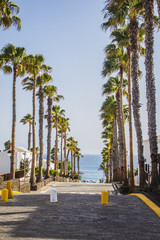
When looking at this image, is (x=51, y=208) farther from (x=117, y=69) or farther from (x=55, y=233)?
(x=117, y=69)

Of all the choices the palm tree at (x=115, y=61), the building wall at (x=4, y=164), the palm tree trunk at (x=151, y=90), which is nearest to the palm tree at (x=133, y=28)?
the palm tree trunk at (x=151, y=90)

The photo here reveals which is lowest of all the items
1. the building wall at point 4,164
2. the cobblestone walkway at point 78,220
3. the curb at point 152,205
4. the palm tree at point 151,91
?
the cobblestone walkway at point 78,220

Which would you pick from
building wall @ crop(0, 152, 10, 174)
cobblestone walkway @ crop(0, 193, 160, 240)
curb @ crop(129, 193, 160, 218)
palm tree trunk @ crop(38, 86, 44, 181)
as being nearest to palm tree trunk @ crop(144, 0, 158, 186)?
curb @ crop(129, 193, 160, 218)

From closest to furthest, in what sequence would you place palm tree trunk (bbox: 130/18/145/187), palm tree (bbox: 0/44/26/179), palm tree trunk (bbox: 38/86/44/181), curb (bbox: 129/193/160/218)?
curb (bbox: 129/193/160/218)
palm tree trunk (bbox: 130/18/145/187)
palm tree (bbox: 0/44/26/179)
palm tree trunk (bbox: 38/86/44/181)

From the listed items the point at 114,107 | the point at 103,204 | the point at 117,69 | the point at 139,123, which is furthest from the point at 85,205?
the point at 114,107

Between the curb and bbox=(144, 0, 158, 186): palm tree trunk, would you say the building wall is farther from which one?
the curb

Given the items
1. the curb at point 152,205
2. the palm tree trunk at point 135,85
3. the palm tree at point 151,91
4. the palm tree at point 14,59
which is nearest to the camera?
the curb at point 152,205

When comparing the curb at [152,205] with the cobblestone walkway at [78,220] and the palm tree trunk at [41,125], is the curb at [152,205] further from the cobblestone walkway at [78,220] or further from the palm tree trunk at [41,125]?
the palm tree trunk at [41,125]

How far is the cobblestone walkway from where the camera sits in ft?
24.3

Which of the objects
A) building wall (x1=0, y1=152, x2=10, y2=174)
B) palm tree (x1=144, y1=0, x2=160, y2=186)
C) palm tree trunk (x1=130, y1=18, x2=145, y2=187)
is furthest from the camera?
building wall (x1=0, y1=152, x2=10, y2=174)

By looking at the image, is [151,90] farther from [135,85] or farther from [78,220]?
[78,220]

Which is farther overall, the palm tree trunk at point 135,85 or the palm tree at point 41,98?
the palm tree at point 41,98

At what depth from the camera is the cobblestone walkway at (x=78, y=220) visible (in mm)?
7410

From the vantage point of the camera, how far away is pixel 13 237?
7145 millimetres
